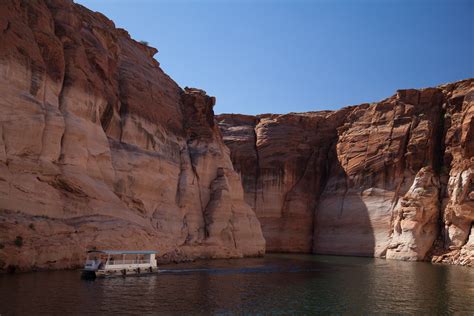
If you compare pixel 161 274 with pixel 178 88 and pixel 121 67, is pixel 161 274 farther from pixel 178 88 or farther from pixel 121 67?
pixel 178 88

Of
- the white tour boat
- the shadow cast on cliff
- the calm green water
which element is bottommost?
the calm green water

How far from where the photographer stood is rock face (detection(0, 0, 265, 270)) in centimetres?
3103

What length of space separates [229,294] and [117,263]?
996 centimetres

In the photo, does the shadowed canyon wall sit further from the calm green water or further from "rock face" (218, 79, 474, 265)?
the calm green water

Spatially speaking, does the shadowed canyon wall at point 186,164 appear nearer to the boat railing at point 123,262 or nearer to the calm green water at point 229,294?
the boat railing at point 123,262

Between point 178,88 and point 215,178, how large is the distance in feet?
40.0

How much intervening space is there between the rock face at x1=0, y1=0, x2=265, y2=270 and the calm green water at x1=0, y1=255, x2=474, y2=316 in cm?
405

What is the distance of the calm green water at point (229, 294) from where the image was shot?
21266 millimetres

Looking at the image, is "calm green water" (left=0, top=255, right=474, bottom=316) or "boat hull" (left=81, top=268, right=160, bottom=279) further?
"boat hull" (left=81, top=268, right=160, bottom=279)

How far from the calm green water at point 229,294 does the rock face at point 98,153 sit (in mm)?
4049

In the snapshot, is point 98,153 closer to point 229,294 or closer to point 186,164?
point 186,164

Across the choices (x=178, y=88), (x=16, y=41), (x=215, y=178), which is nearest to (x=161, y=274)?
(x=16, y=41)

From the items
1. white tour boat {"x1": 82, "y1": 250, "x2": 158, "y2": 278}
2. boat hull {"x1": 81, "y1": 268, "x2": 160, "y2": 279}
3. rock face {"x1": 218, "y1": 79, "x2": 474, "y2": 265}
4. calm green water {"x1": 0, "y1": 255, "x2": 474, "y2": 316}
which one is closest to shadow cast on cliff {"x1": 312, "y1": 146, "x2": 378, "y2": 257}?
rock face {"x1": 218, "y1": 79, "x2": 474, "y2": 265}

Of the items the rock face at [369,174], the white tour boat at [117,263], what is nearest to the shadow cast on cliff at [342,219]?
the rock face at [369,174]
